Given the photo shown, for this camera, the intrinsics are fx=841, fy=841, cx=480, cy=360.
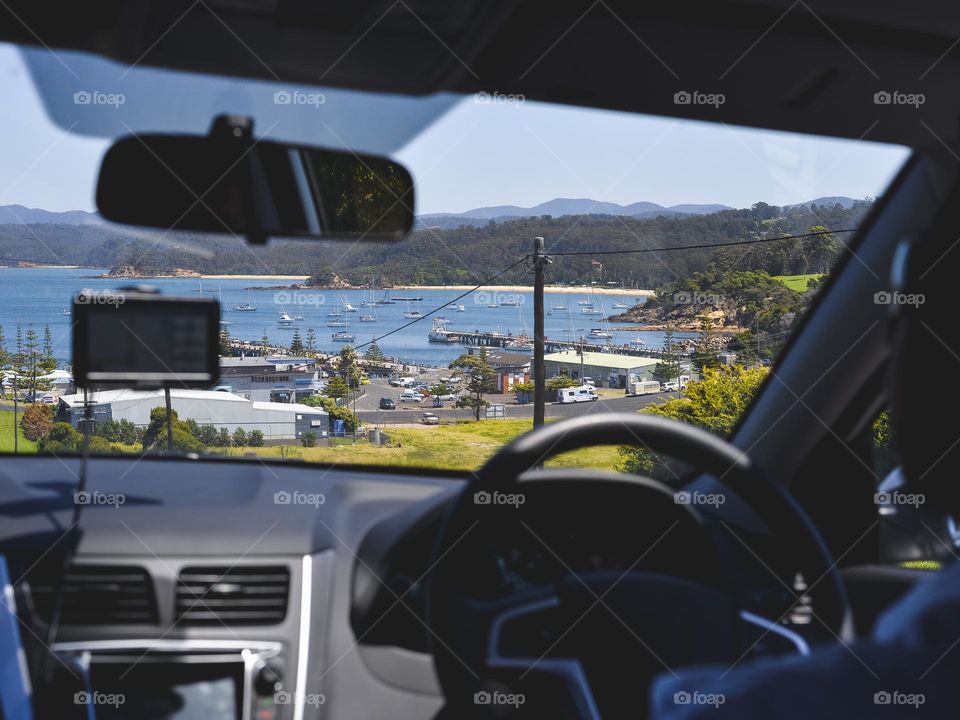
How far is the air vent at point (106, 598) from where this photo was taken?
7.15 feet

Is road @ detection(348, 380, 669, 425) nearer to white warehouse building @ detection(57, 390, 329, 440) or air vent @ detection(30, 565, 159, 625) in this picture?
white warehouse building @ detection(57, 390, 329, 440)

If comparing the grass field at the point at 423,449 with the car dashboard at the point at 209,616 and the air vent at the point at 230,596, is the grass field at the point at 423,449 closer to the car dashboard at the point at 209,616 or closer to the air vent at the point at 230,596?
the car dashboard at the point at 209,616

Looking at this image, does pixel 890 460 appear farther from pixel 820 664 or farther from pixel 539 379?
pixel 539 379

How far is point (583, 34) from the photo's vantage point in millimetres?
2400

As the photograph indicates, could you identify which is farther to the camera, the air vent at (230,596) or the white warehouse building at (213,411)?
the white warehouse building at (213,411)

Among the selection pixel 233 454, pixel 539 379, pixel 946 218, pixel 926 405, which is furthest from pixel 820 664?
pixel 539 379

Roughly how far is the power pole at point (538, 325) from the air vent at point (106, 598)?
Result: 7.94 ft

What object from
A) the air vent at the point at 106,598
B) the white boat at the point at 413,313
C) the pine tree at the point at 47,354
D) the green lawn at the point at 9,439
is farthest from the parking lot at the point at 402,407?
the air vent at the point at 106,598

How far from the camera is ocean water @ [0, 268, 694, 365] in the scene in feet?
11.9

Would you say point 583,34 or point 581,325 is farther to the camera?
point 581,325

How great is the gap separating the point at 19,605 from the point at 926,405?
215 cm

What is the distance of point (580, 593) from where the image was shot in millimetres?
1941

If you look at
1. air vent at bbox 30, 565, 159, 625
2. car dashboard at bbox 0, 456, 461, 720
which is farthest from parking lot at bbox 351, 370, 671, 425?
air vent at bbox 30, 565, 159, 625

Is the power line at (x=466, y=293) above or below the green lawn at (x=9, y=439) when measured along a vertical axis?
above
